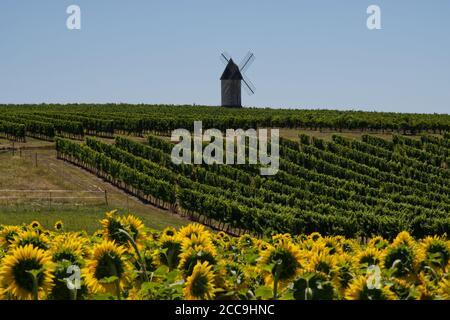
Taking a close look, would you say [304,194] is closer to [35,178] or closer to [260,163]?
[260,163]

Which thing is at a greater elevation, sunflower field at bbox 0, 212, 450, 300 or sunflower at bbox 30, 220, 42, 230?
sunflower field at bbox 0, 212, 450, 300

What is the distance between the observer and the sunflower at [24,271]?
20.9ft

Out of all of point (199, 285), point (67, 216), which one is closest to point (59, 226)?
point (199, 285)

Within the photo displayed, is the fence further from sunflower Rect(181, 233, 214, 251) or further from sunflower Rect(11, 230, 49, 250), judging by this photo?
sunflower Rect(181, 233, 214, 251)

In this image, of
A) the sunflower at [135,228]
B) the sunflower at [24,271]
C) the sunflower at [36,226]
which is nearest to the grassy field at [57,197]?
the sunflower at [36,226]

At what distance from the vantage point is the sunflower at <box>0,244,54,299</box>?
20.9ft

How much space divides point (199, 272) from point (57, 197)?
160 feet

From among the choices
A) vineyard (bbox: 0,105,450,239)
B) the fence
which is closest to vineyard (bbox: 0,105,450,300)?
vineyard (bbox: 0,105,450,239)

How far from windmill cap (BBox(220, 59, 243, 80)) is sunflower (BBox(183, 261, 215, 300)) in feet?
439

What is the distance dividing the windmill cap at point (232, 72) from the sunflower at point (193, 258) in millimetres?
133190

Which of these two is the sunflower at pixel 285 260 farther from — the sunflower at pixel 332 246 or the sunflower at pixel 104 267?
the sunflower at pixel 332 246

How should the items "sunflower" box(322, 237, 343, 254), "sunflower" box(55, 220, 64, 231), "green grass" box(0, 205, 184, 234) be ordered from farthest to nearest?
1. "green grass" box(0, 205, 184, 234)
2. "sunflower" box(55, 220, 64, 231)
3. "sunflower" box(322, 237, 343, 254)

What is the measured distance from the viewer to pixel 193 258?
7129 mm

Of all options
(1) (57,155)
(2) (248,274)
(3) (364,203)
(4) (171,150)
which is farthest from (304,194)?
(2) (248,274)
